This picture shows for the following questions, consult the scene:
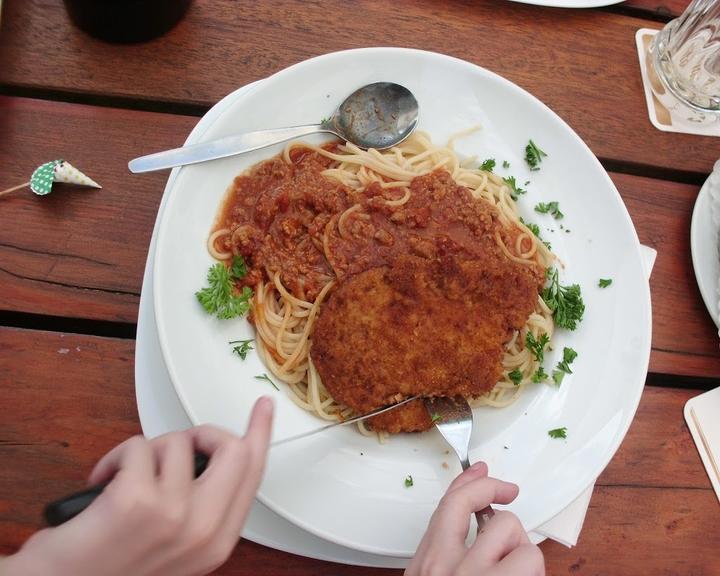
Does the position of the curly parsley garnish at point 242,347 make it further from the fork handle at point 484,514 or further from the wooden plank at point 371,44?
the wooden plank at point 371,44

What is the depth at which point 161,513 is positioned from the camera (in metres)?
1.17

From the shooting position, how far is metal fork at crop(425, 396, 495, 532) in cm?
240

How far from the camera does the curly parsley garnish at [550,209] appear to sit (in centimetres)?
288

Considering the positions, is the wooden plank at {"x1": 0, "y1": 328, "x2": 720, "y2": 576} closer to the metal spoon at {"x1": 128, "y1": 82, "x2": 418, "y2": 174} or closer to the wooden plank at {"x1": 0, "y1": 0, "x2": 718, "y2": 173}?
the metal spoon at {"x1": 128, "y1": 82, "x2": 418, "y2": 174}

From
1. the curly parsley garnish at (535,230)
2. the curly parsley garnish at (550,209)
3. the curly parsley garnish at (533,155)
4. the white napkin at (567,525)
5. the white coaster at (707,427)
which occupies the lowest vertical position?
the white napkin at (567,525)

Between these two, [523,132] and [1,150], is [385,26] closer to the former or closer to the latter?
[523,132]

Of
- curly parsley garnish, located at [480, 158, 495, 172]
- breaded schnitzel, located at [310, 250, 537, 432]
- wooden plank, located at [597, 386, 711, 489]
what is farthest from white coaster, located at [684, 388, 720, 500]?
curly parsley garnish, located at [480, 158, 495, 172]

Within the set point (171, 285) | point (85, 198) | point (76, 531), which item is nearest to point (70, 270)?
point (85, 198)

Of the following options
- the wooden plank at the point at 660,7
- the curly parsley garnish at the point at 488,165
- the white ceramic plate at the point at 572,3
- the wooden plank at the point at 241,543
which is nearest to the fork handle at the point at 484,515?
the wooden plank at the point at 241,543

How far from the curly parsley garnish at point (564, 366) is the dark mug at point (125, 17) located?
2.55 m

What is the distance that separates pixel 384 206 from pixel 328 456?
1.20m

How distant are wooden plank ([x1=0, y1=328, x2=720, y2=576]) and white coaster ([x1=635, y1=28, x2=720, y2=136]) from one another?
1.58 m

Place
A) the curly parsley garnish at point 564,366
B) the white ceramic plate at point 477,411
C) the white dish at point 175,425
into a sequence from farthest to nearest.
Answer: the curly parsley garnish at point 564,366 < the white dish at point 175,425 < the white ceramic plate at point 477,411

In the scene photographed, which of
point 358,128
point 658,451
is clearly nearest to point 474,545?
point 658,451
